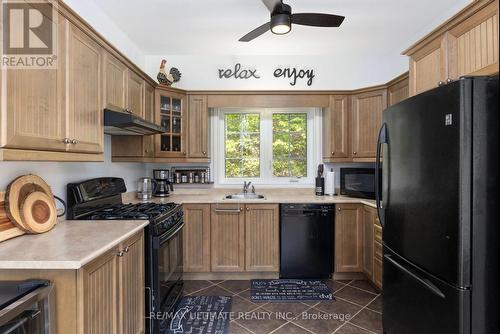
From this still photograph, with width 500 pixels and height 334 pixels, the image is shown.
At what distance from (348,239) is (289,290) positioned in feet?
2.76

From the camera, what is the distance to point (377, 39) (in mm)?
3029

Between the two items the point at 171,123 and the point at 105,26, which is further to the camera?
the point at 171,123

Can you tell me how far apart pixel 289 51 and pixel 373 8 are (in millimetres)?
1133

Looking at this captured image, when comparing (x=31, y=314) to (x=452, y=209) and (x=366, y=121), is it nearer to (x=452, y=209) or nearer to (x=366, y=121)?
(x=452, y=209)

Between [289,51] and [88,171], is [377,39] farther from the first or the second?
[88,171]

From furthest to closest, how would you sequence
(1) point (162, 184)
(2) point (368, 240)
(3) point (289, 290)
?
(1) point (162, 184) → (2) point (368, 240) → (3) point (289, 290)

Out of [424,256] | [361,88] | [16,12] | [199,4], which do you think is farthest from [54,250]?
[361,88]

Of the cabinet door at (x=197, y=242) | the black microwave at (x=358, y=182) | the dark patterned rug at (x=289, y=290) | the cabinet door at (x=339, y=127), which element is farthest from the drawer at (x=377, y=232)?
the cabinet door at (x=197, y=242)

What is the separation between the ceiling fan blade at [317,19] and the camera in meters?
2.04

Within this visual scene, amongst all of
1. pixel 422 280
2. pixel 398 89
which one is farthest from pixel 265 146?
pixel 422 280

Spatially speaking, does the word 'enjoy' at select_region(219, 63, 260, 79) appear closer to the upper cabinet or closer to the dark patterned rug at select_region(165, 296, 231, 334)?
the upper cabinet

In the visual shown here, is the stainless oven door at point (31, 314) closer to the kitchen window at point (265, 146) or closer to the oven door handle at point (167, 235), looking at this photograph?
the oven door handle at point (167, 235)

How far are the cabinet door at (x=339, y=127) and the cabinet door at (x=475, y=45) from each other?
1525 millimetres

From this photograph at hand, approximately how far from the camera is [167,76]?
3266 mm
